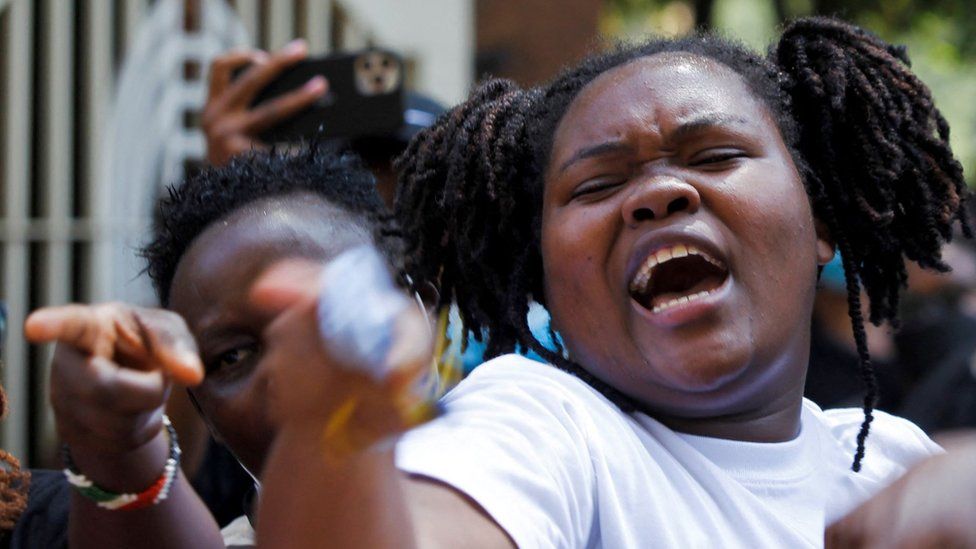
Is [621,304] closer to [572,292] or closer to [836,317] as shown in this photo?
[572,292]

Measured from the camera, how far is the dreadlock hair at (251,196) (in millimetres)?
2191

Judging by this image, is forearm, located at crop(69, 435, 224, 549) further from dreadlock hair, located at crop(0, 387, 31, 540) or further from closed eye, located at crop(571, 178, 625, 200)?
closed eye, located at crop(571, 178, 625, 200)

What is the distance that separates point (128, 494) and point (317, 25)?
4.91 meters

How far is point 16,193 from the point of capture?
5047mm

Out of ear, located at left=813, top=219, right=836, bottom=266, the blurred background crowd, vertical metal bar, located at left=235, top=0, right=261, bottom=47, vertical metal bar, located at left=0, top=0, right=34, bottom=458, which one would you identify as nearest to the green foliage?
vertical metal bar, located at left=235, top=0, right=261, bottom=47

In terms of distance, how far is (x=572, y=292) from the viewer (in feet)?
6.75

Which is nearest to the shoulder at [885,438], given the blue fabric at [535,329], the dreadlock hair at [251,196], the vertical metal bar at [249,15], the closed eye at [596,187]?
the blue fabric at [535,329]

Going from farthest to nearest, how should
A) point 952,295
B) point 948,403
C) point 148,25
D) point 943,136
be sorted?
1. point 148,25
2. point 952,295
3. point 948,403
4. point 943,136

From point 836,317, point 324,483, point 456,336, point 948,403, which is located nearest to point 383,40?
point 836,317

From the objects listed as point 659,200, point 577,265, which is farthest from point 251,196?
point 659,200

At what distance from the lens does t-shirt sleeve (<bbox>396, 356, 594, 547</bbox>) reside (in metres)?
1.52

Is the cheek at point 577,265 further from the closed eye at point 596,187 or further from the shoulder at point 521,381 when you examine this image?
the shoulder at point 521,381

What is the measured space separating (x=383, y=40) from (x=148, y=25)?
1446mm

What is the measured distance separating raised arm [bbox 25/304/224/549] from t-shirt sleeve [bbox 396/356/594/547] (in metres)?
0.29
